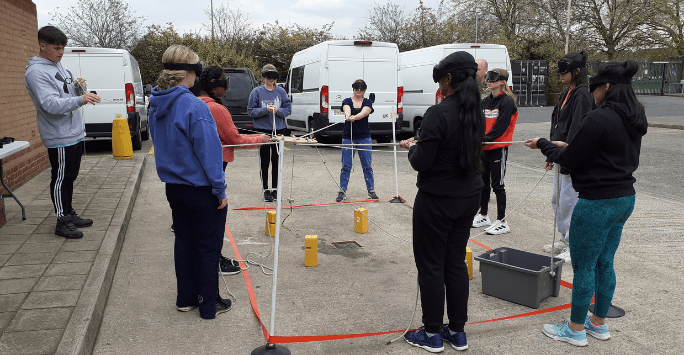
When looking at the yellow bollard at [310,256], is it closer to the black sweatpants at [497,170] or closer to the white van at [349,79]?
the black sweatpants at [497,170]

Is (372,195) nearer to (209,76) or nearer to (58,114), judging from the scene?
(209,76)

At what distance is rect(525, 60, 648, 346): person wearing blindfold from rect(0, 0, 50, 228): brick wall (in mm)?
6494

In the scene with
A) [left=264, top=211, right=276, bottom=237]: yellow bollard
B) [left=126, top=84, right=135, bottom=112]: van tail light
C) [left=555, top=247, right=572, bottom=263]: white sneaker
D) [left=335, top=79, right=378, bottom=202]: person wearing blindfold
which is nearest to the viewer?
[left=555, top=247, right=572, bottom=263]: white sneaker

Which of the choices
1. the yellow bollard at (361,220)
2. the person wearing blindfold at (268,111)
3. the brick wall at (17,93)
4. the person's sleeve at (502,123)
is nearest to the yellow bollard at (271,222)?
the yellow bollard at (361,220)

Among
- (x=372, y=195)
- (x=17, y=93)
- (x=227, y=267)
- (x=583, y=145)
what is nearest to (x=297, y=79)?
(x=372, y=195)

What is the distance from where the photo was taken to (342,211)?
7.33 meters

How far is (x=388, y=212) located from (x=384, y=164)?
4346 mm

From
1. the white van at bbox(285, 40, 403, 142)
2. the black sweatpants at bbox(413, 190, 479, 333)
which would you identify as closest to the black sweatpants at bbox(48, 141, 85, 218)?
the black sweatpants at bbox(413, 190, 479, 333)

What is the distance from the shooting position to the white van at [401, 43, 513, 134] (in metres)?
14.1

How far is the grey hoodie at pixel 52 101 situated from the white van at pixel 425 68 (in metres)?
9.73

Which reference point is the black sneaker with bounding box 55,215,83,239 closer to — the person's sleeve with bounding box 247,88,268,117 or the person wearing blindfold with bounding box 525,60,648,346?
the person's sleeve with bounding box 247,88,268,117

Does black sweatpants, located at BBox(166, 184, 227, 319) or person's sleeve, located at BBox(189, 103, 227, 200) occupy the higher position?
person's sleeve, located at BBox(189, 103, 227, 200)

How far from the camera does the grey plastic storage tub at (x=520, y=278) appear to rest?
4.07 meters

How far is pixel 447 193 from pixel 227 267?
244 cm
